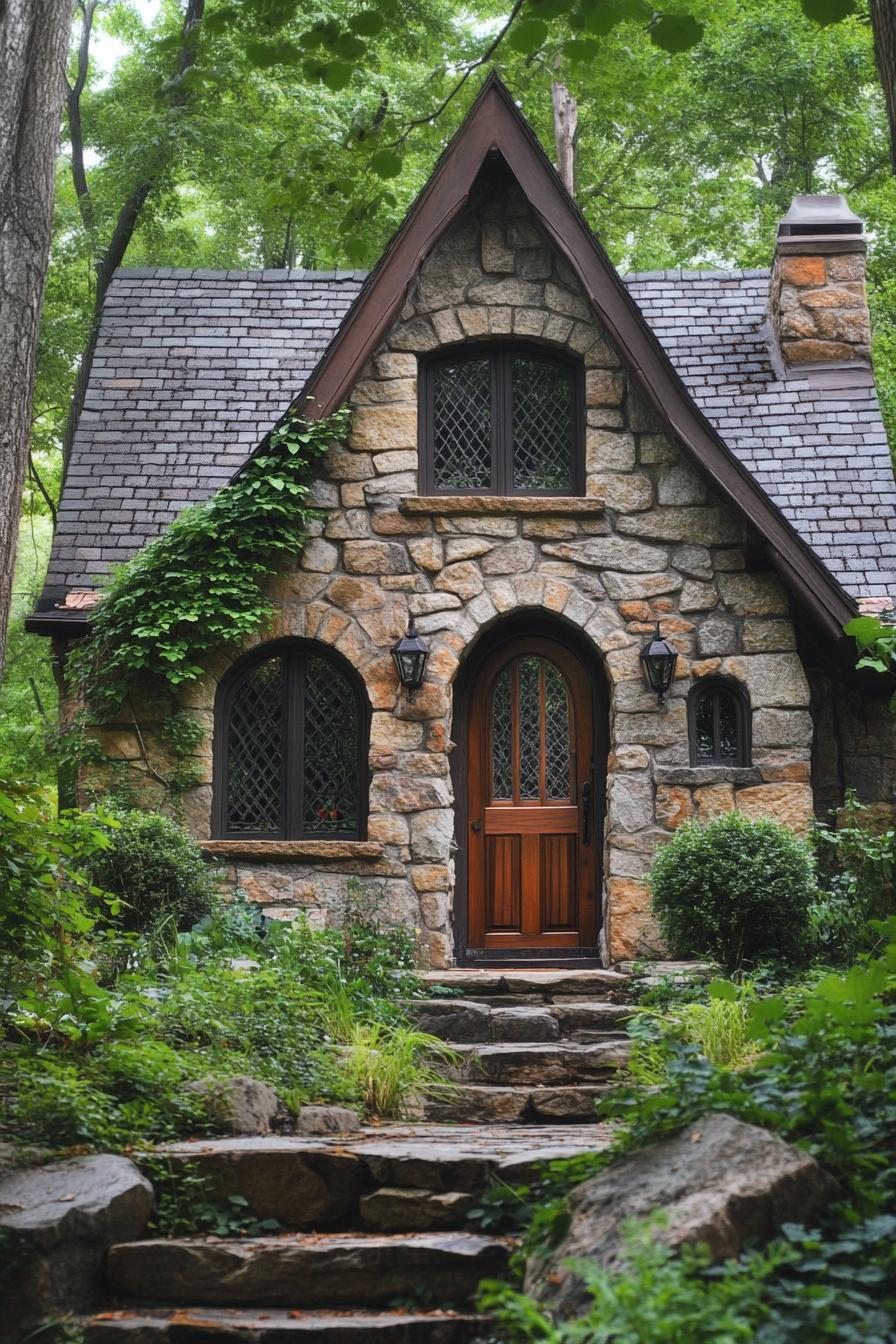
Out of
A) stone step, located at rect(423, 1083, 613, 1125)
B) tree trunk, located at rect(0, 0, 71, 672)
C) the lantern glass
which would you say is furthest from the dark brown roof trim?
tree trunk, located at rect(0, 0, 71, 672)

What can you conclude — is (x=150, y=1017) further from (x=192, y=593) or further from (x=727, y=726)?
(x=727, y=726)

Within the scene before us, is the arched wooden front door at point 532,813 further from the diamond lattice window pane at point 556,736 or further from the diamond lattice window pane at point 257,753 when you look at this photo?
the diamond lattice window pane at point 257,753

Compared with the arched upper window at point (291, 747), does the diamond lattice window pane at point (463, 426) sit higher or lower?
higher

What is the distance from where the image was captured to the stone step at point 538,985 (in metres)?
7.68

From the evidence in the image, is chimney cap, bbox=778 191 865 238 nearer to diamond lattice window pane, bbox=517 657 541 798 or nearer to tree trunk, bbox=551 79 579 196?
diamond lattice window pane, bbox=517 657 541 798

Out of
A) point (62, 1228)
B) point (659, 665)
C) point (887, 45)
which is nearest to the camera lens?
point (62, 1228)

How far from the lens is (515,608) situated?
8820 millimetres

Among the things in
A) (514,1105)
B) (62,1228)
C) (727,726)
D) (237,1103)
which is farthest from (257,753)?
(62,1228)

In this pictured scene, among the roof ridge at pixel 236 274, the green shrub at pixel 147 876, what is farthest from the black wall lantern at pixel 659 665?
the roof ridge at pixel 236 274

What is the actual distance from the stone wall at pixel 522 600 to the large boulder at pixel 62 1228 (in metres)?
4.48

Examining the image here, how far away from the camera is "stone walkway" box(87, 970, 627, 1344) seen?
3.58m

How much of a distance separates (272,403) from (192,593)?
217cm

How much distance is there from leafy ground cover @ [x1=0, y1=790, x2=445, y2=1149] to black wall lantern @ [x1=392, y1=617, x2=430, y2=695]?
1.93 m

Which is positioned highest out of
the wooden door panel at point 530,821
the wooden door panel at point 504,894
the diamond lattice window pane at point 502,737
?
the diamond lattice window pane at point 502,737
